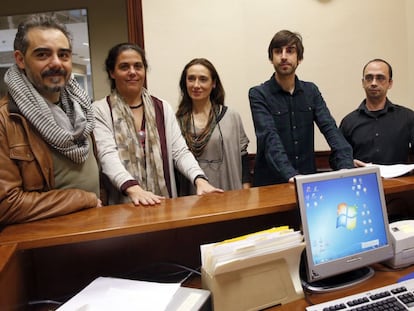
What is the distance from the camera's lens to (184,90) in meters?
2.17

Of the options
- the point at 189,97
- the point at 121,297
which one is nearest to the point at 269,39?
the point at 189,97

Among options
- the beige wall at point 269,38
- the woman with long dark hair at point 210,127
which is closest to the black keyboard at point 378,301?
the woman with long dark hair at point 210,127

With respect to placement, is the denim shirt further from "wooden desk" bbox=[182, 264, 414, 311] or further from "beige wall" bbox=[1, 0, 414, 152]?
"beige wall" bbox=[1, 0, 414, 152]

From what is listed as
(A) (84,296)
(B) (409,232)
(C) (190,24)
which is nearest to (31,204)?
(A) (84,296)

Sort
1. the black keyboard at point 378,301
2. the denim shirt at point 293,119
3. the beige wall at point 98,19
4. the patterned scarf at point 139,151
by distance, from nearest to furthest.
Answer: the black keyboard at point 378,301
the patterned scarf at point 139,151
the denim shirt at point 293,119
the beige wall at point 98,19

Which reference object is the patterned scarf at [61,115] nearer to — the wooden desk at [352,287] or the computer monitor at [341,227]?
the wooden desk at [352,287]

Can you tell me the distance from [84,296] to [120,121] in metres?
0.95

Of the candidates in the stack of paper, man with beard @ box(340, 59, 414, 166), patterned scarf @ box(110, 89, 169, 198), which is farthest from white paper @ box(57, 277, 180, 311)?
man with beard @ box(340, 59, 414, 166)

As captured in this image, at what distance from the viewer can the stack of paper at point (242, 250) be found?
2.91 feet

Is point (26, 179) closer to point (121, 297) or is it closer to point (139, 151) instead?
point (121, 297)

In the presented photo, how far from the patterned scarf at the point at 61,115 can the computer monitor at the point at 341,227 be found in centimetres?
75

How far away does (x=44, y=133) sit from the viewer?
3.68 ft

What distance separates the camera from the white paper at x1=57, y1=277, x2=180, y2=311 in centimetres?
82

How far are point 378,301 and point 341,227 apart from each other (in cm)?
23
